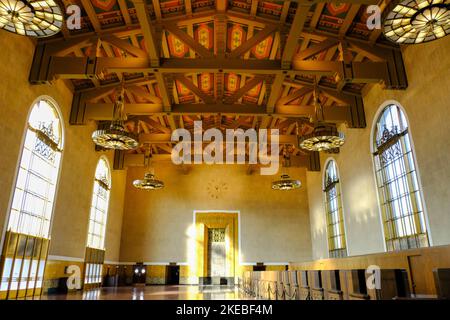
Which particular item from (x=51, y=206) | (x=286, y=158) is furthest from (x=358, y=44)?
(x=51, y=206)

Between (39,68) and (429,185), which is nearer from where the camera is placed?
(429,185)

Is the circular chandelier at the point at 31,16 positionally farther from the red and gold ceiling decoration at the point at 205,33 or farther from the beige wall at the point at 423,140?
the beige wall at the point at 423,140

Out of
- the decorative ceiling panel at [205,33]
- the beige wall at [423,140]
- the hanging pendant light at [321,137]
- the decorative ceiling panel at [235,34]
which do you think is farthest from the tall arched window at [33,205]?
the beige wall at [423,140]

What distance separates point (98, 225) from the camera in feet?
Answer: 64.9

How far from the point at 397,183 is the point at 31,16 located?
12962 mm

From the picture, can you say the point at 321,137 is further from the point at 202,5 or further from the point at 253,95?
the point at 253,95

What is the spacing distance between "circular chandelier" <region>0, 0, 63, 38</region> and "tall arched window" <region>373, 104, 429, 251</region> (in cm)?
1160

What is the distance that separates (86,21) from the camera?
1156 cm

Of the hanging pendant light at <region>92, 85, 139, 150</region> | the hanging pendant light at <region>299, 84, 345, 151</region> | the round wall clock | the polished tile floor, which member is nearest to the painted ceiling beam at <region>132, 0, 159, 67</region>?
the hanging pendant light at <region>92, 85, 139, 150</region>

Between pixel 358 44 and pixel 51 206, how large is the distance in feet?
46.0

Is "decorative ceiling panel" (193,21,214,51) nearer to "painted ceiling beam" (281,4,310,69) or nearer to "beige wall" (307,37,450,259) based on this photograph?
"painted ceiling beam" (281,4,310,69)

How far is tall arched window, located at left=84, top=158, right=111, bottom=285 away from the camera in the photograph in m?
18.0

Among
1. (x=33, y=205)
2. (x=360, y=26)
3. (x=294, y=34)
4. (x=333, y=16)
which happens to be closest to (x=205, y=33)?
(x=294, y=34)
